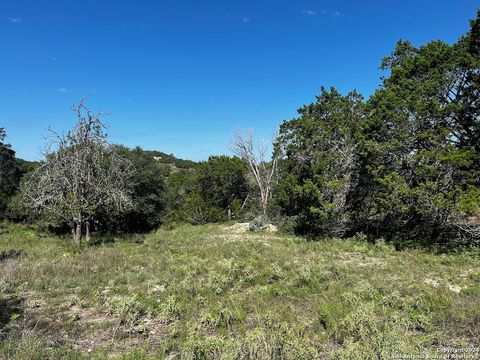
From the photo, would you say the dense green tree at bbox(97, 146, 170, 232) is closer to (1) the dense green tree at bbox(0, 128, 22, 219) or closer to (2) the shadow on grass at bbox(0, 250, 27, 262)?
(2) the shadow on grass at bbox(0, 250, 27, 262)

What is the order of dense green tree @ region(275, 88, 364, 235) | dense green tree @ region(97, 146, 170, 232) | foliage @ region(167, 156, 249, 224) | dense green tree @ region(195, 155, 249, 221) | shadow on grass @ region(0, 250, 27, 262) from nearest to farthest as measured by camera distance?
shadow on grass @ region(0, 250, 27, 262) → dense green tree @ region(275, 88, 364, 235) → dense green tree @ region(97, 146, 170, 232) → foliage @ region(167, 156, 249, 224) → dense green tree @ region(195, 155, 249, 221)

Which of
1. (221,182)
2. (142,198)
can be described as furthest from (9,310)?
(221,182)

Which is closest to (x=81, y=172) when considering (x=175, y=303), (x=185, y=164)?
(x=175, y=303)

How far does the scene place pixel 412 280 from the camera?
356 inches

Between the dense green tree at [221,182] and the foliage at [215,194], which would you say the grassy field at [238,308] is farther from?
the dense green tree at [221,182]

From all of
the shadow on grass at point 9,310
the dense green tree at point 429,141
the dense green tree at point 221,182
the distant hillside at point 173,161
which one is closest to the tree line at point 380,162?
the dense green tree at point 429,141

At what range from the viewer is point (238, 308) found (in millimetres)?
7012

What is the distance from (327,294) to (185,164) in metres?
70.9

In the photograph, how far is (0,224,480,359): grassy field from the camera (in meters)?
5.11

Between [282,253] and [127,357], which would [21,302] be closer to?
[127,357]

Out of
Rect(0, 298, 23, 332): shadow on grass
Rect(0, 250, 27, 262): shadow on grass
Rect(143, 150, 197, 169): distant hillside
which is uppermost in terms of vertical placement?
Rect(143, 150, 197, 169): distant hillside

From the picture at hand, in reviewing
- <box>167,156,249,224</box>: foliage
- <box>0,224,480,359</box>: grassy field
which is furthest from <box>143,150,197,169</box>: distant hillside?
<box>0,224,480,359</box>: grassy field

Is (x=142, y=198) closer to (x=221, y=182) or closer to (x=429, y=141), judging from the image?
(x=221, y=182)

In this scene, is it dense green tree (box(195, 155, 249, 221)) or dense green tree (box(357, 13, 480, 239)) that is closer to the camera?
dense green tree (box(357, 13, 480, 239))
